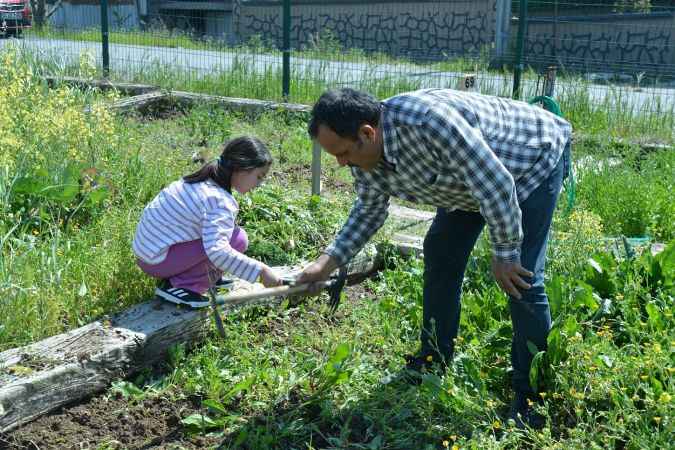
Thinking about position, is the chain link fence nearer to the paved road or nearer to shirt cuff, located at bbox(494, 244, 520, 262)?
Result: the paved road

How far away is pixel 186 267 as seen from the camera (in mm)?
3637

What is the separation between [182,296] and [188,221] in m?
0.34

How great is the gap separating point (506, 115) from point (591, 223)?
4.11 feet

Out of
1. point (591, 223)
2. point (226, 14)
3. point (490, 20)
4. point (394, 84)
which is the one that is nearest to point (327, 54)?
point (394, 84)

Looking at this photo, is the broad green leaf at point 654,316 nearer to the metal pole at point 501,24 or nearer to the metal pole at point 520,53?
the metal pole at point 520,53

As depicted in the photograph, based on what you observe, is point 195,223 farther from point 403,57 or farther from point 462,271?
point 403,57

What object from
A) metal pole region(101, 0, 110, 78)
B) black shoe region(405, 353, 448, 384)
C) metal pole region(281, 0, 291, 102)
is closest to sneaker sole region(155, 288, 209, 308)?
black shoe region(405, 353, 448, 384)

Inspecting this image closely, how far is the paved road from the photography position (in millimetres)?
8508

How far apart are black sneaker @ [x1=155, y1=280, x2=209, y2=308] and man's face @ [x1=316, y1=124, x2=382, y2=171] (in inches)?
50.4

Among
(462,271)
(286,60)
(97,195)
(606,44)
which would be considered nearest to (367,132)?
(462,271)

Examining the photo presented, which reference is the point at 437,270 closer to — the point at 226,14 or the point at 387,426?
the point at 387,426

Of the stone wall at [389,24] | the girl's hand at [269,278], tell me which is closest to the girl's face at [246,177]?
the girl's hand at [269,278]

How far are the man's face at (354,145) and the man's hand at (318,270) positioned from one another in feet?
1.96

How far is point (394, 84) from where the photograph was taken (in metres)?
9.20
